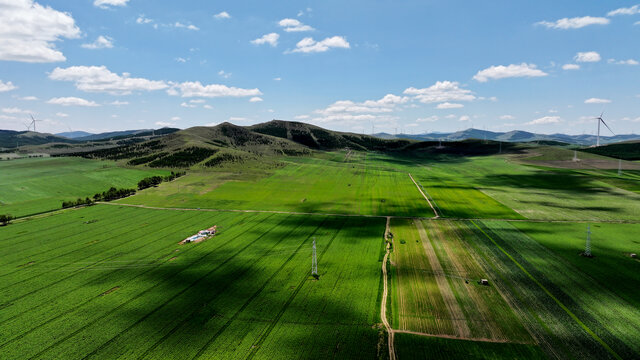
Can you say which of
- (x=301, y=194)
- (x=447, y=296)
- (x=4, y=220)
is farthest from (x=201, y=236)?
(x=4, y=220)

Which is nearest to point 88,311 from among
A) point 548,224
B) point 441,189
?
point 548,224

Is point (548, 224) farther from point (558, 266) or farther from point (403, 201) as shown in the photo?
point (403, 201)

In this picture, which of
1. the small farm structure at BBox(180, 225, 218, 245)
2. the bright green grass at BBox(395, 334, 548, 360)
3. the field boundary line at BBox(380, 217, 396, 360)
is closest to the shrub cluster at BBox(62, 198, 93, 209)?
the small farm structure at BBox(180, 225, 218, 245)

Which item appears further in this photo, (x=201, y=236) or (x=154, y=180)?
(x=154, y=180)

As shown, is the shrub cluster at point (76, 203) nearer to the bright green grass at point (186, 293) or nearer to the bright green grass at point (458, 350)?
the bright green grass at point (186, 293)

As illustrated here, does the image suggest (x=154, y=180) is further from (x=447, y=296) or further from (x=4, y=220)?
(x=447, y=296)

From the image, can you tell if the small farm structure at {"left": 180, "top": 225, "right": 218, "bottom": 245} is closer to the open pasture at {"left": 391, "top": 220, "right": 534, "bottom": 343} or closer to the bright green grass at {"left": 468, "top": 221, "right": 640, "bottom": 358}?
the open pasture at {"left": 391, "top": 220, "right": 534, "bottom": 343}
